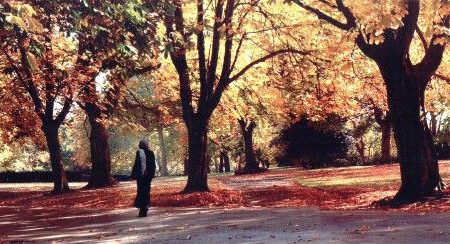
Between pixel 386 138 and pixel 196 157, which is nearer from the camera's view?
pixel 196 157

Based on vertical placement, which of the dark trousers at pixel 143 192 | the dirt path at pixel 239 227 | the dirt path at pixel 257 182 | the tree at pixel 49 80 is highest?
the tree at pixel 49 80

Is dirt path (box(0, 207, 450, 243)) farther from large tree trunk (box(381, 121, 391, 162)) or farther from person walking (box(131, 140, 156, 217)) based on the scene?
large tree trunk (box(381, 121, 391, 162))

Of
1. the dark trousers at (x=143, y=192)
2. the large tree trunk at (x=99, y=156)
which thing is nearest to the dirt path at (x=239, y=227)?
the dark trousers at (x=143, y=192)

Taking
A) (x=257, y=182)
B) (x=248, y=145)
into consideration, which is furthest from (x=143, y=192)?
(x=248, y=145)

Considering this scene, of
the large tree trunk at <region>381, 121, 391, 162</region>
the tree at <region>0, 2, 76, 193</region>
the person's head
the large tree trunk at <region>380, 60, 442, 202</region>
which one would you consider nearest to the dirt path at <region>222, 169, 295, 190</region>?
the tree at <region>0, 2, 76, 193</region>

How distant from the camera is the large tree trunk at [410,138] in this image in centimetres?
1388

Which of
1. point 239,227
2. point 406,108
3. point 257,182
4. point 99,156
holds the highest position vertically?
point 406,108

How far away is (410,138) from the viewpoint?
14.0 meters

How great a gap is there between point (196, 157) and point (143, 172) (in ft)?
22.6

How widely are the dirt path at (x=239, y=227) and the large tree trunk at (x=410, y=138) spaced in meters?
2.56

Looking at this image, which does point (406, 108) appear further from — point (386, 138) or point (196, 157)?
point (386, 138)

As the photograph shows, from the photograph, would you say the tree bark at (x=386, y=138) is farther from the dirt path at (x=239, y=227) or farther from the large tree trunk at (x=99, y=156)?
the dirt path at (x=239, y=227)

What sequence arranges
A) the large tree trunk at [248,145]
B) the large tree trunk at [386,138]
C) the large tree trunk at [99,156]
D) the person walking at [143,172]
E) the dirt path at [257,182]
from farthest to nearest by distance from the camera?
the large tree trunk at [248,145] → the large tree trunk at [386,138] → the large tree trunk at [99,156] → the dirt path at [257,182] → the person walking at [143,172]

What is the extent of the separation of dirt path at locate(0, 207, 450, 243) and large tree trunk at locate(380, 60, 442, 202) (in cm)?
256
